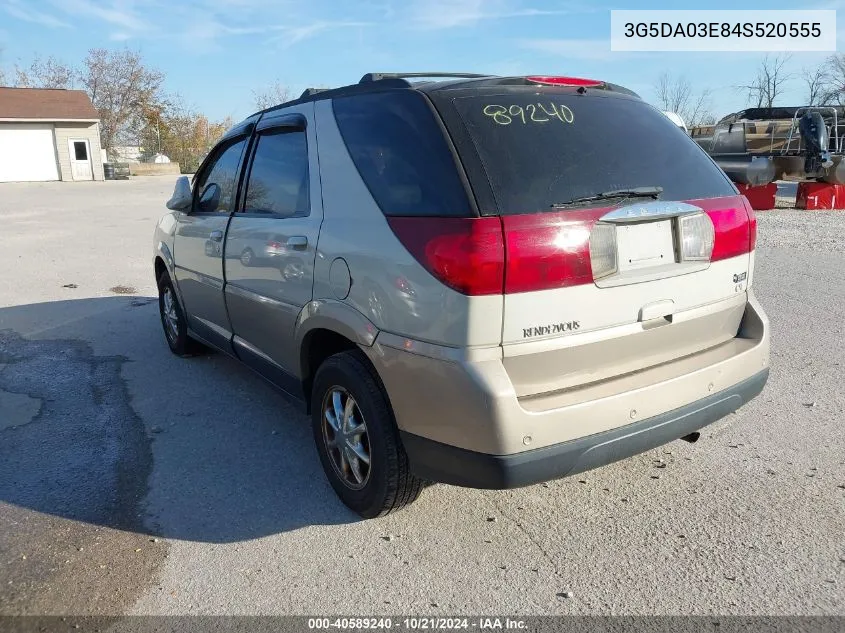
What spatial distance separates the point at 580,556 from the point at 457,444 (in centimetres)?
77

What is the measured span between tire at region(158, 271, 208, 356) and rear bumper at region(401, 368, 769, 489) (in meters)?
3.30

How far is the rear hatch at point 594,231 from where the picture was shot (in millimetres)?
2445

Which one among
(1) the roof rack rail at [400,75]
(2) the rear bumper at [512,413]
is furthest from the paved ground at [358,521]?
(1) the roof rack rail at [400,75]

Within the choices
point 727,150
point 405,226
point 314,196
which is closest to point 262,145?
point 314,196

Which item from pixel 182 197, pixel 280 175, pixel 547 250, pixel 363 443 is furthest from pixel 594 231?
pixel 182 197

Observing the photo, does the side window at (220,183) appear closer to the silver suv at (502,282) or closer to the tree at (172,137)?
the silver suv at (502,282)

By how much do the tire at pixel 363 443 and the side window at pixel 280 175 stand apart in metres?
0.84

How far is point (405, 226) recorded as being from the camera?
102 inches

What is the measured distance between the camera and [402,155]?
274cm

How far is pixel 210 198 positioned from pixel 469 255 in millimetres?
2837

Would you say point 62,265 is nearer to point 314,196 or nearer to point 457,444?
point 314,196

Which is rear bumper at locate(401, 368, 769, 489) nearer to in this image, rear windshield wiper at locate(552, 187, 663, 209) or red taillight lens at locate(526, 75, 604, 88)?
rear windshield wiper at locate(552, 187, 663, 209)

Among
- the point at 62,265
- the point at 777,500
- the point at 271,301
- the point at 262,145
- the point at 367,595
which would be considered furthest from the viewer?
the point at 62,265

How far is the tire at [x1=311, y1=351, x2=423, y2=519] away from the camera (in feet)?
9.20
